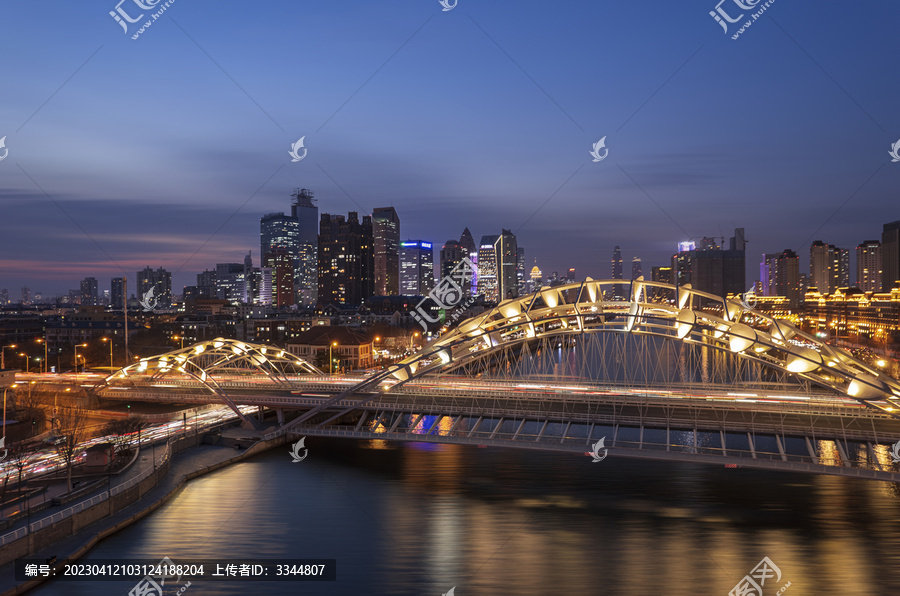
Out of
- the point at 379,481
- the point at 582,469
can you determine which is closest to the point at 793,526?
the point at 582,469

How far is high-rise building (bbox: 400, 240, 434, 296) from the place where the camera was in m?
182

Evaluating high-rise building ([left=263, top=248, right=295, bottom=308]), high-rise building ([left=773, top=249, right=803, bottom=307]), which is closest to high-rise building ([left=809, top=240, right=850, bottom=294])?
A: high-rise building ([left=773, top=249, right=803, bottom=307])

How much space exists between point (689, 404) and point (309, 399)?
1472 cm

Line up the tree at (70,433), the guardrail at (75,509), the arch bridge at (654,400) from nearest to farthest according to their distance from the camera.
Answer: the guardrail at (75,509) < the arch bridge at (654,400) < the tree at (70,433)

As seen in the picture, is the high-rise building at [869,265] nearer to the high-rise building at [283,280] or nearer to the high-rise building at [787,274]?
the high-rise building at [787,274]

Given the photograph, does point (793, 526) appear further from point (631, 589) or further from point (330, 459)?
point (330, 459)

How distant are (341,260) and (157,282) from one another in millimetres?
50191

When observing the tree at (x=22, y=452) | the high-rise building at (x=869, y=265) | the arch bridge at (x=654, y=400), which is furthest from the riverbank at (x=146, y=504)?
the high-rise building at (x=869, y=265)

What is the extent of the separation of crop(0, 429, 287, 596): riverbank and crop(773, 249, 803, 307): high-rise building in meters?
151

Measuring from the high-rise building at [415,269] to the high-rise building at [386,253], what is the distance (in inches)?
393

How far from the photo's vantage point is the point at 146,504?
18000 millimetres

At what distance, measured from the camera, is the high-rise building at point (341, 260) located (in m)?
133

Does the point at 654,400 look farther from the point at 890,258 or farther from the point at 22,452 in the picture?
the point at 890,258

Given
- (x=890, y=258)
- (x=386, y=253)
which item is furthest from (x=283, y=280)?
(x=890, y=258)
